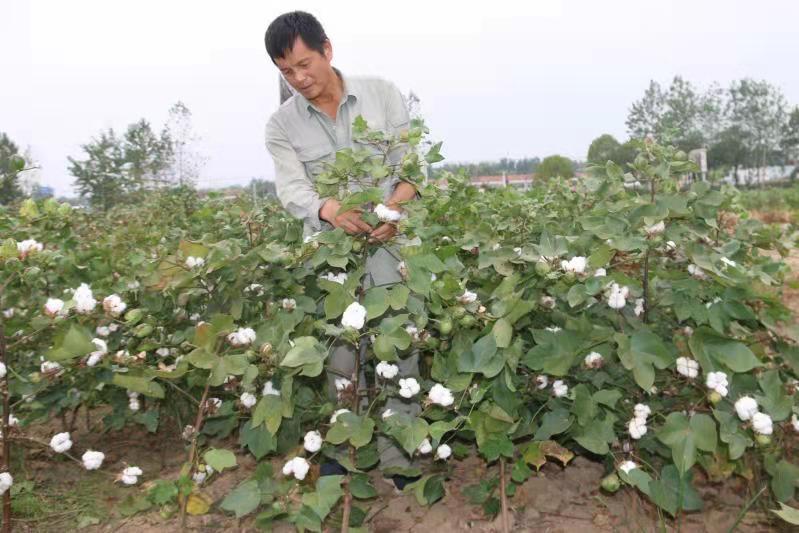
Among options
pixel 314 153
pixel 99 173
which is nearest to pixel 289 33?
pixel 314 153

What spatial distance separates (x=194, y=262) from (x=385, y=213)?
53cm

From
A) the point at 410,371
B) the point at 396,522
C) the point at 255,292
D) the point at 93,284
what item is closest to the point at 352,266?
the point at 255,292

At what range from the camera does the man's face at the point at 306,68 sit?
1908 mm

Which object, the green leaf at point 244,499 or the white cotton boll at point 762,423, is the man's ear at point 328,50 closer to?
the green leaf at point 244,499

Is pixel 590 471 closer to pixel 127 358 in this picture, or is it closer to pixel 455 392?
pixel 455 392

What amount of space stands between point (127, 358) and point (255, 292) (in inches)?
15.3

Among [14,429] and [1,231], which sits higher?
[1,231]

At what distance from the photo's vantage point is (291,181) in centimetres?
204

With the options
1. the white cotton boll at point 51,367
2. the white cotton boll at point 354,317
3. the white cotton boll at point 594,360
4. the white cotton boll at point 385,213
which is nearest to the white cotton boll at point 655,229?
the white cotton boll at point 594,360

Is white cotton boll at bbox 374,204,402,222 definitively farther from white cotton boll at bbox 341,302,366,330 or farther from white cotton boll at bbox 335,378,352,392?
white cotton boll at bbox 335,378,352,392

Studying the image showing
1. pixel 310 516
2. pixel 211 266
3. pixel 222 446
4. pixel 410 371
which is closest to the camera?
pixel 310 516

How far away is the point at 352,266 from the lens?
5.94 feet

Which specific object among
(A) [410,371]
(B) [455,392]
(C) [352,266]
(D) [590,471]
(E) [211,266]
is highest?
(E) [211,266]

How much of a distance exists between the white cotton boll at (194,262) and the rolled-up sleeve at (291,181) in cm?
39
